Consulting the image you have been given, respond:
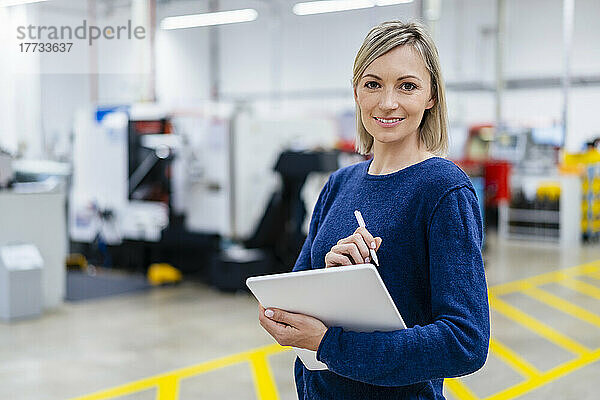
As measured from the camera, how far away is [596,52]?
47.4 ft

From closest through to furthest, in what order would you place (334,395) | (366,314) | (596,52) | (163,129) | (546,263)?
(366,314) < (334,395) < (163,129) < (546,263) < (596,52)

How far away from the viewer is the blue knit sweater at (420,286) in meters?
1.28

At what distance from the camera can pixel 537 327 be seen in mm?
5949

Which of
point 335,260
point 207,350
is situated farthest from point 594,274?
point 335,260

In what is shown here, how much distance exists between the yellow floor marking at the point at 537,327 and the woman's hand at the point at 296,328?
444 cm

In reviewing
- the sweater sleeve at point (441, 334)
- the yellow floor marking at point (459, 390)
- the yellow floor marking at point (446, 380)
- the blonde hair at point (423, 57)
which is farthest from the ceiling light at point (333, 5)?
the sweater sleeve at point (441, 334)

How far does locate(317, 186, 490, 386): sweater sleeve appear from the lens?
1.28 metres

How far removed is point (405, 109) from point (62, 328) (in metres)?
5.07

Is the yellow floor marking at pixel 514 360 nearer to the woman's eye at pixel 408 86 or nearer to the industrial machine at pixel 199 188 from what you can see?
the industrial machine at pixel 199 188

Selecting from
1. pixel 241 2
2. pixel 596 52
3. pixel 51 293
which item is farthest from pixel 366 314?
pixel 596 52

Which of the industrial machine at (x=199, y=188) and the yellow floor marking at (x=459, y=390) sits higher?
the industrial machine at (x=199, y=188)

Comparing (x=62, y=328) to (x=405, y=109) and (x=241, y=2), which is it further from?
(x=241, y=2)

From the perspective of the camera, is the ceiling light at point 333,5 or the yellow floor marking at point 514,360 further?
the ceiling light at point 333,5

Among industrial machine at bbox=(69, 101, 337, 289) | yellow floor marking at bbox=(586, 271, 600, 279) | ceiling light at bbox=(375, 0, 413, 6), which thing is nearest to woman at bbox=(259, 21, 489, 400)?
industrial machine at bbox=(69, 101, 337, 289)
